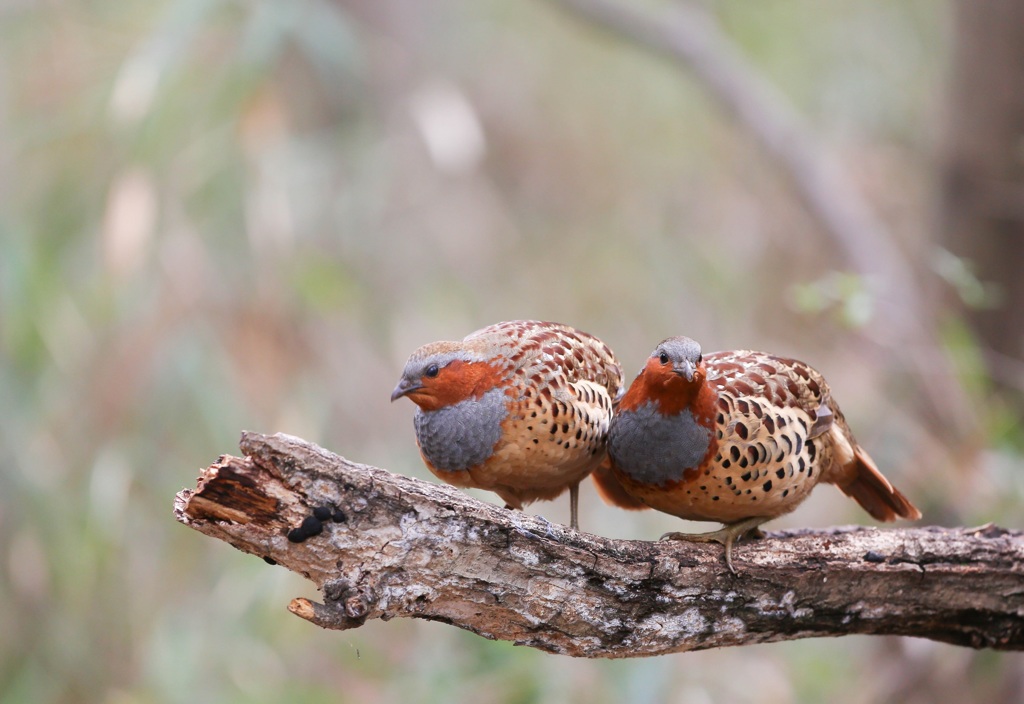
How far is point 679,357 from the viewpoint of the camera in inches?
116

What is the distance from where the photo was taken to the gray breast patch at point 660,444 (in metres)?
3.04

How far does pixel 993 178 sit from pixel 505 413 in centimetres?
442

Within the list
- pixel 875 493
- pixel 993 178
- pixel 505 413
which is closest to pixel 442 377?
pixel 505 413

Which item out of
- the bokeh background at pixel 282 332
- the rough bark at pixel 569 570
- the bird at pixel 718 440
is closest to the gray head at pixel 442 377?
the bird at pixel 718 440

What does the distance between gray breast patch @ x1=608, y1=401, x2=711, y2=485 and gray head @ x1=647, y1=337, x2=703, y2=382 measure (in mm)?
141

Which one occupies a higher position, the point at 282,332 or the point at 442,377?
the point at 282,332

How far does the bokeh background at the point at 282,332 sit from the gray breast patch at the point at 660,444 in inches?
54.5

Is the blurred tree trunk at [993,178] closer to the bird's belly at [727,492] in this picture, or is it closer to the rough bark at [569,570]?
the rough bark at [569,570]

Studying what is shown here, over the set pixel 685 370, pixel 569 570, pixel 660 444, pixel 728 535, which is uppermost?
pixel 685 370

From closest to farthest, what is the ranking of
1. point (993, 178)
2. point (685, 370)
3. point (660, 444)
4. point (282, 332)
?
point (685, 370) < point (660, 444) < point (282, 332) < point (993, 178)

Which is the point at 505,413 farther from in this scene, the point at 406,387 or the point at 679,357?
the point at 679,357

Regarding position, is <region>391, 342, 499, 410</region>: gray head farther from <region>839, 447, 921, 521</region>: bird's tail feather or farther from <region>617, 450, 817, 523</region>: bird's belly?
<region>839, 447, 921, 521</region>: bird's tail feather

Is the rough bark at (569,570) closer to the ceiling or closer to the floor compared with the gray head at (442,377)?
closer to the floor

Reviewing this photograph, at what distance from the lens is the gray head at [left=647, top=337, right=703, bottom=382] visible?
9.61 feet
